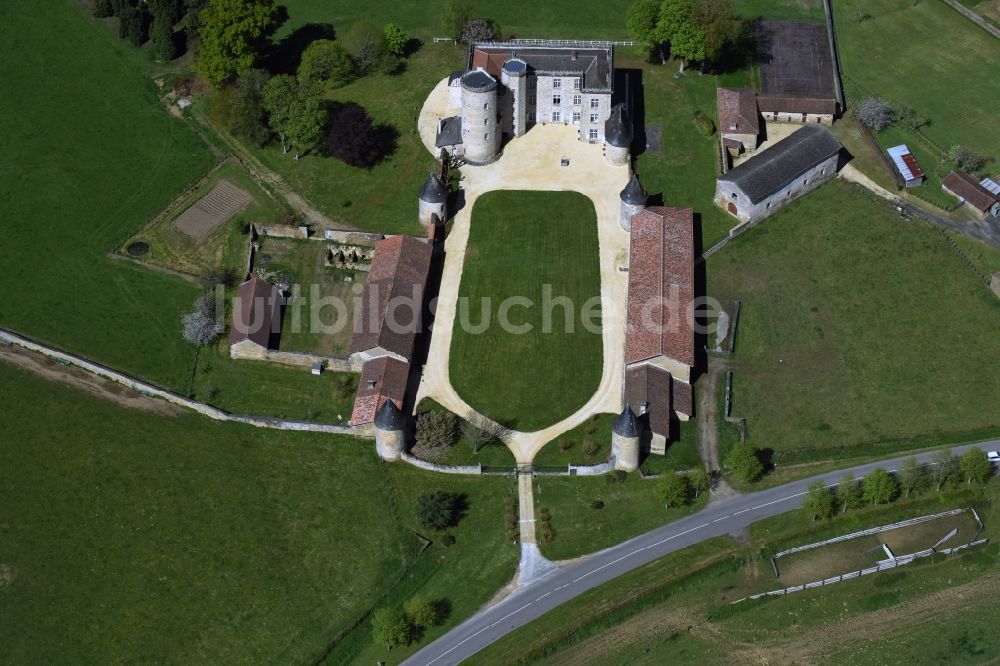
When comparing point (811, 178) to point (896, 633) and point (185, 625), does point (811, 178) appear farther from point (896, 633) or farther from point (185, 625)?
point (185, 625)

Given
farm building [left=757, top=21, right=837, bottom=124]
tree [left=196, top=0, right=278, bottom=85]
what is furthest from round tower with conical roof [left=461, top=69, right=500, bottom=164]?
farm building [left=757, top=21, right=837, bottom=124]

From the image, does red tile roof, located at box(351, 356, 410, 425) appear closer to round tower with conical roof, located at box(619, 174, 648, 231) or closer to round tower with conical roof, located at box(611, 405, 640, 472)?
round tower with conical roof, located at box(611, 405, 640, 472)

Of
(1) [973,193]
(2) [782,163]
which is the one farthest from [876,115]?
(2) [782,163]

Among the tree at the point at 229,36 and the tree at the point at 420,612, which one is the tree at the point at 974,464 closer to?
the tree at the point at 420,612

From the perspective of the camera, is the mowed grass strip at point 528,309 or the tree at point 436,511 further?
the mowed grass strip at point 528,309

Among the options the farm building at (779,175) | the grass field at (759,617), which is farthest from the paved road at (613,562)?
the farm building at (779,175)

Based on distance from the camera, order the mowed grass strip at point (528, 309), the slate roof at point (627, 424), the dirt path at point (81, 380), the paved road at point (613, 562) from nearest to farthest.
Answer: the paved road at point (613, 562)
the slate roof at point (627, 424)
the mowed grass strip at point (528, 309)
the dirt path at point (81, 380)
